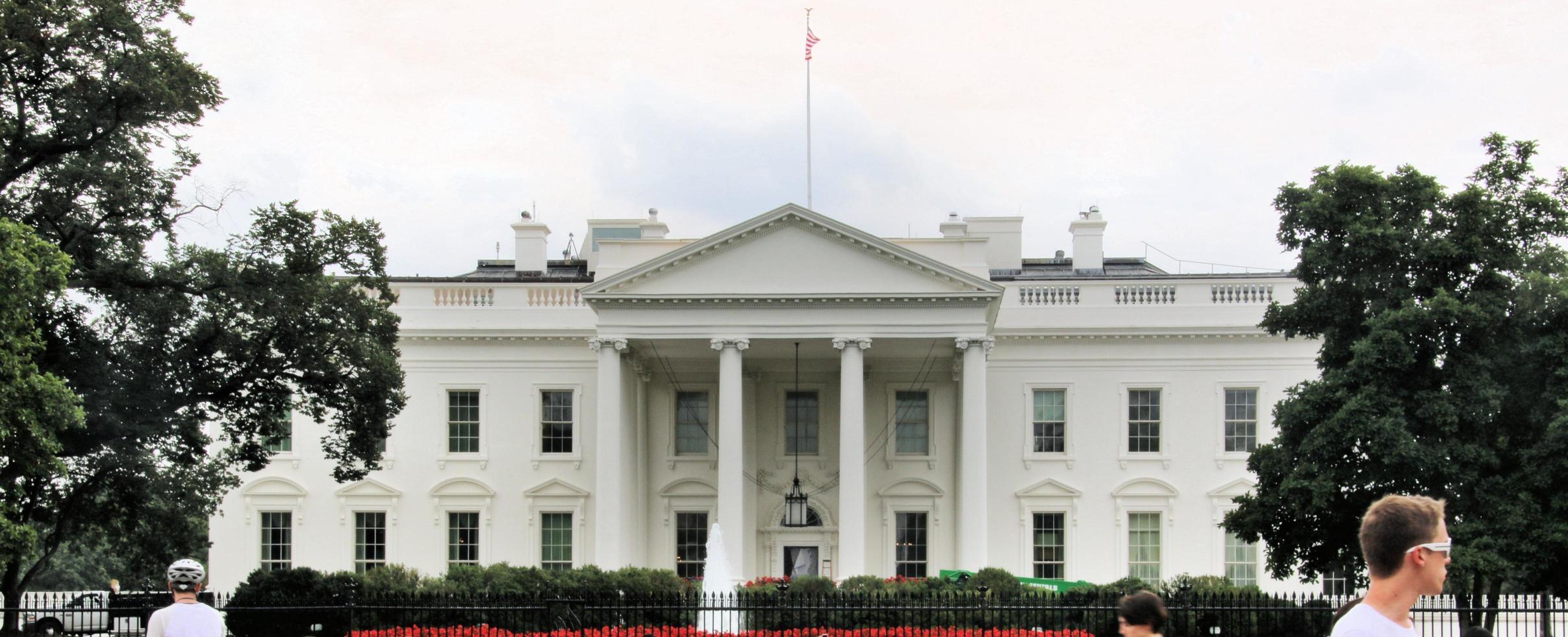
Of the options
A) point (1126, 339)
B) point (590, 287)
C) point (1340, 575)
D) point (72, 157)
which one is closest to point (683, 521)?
point (590, 287)

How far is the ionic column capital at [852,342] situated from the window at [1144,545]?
9.70 m

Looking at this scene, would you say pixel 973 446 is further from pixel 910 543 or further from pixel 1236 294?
pixel 1236 294

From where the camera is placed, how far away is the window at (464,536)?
38.2 m

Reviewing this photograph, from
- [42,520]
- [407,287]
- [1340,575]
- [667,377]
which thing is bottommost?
[1340,575]

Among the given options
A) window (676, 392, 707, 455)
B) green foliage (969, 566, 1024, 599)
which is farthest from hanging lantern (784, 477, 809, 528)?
window (676, 392, 707, 455)

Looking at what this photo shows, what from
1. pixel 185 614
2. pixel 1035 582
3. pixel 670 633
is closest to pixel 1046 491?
pixel 1035 582

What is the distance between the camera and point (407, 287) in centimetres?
3834

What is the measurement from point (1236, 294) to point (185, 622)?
33420mm

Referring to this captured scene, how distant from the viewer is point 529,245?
1683 inches

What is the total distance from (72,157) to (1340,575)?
29989 millimetres

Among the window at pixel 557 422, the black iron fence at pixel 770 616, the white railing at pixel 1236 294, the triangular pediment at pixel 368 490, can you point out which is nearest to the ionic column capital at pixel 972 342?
the white railing at pixel 1236 294

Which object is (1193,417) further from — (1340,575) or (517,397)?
(517,397)

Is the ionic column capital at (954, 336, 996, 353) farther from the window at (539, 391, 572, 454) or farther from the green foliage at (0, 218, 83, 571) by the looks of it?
the green foliage at (0, 218, 83, 571)

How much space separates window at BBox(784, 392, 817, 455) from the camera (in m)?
38.1
